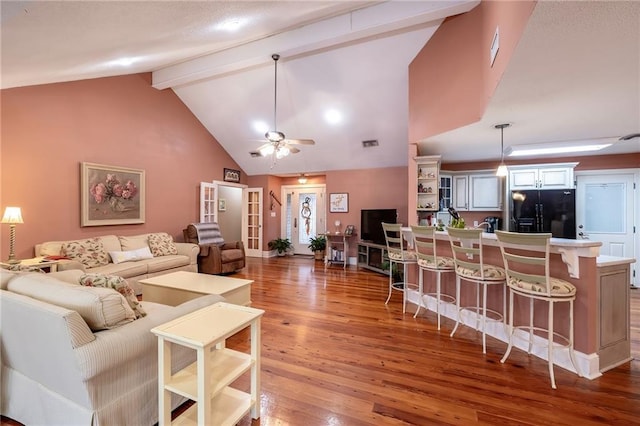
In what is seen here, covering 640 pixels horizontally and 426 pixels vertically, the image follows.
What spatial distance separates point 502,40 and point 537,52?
421mm

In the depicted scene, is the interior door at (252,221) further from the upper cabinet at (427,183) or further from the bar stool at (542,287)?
the bar stool at (542,287)

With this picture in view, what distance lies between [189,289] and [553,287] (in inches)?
133

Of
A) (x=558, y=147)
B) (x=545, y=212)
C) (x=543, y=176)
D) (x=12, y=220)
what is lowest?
(x=12, y=220)

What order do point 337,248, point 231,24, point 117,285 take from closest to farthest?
point 117,285 < point 231,24 < point 337,248

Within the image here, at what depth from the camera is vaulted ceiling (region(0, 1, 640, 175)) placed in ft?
5.45

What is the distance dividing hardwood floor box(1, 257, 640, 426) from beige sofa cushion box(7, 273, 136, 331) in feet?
2.93

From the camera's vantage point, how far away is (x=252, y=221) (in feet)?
26.3

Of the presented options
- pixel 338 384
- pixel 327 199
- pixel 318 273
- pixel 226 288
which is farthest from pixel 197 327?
pixel 327 199

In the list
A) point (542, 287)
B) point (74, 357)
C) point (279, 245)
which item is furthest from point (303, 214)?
point (74, 357)

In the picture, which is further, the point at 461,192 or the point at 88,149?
the point at 461,192

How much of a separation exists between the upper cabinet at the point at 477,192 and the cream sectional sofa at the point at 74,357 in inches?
197

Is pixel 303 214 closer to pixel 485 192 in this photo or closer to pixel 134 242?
pixel 134 242

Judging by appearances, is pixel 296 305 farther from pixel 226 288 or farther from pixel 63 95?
pixel 63 95

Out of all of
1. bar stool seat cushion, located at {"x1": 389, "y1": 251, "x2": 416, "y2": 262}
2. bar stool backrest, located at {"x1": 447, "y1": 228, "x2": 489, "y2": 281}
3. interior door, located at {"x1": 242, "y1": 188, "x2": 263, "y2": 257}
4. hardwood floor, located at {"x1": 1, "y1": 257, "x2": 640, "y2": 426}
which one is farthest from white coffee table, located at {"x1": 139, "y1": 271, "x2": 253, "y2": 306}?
interior door, located at {"x1": 242, "y1": 188, "x2": 263, "y2": 257}
